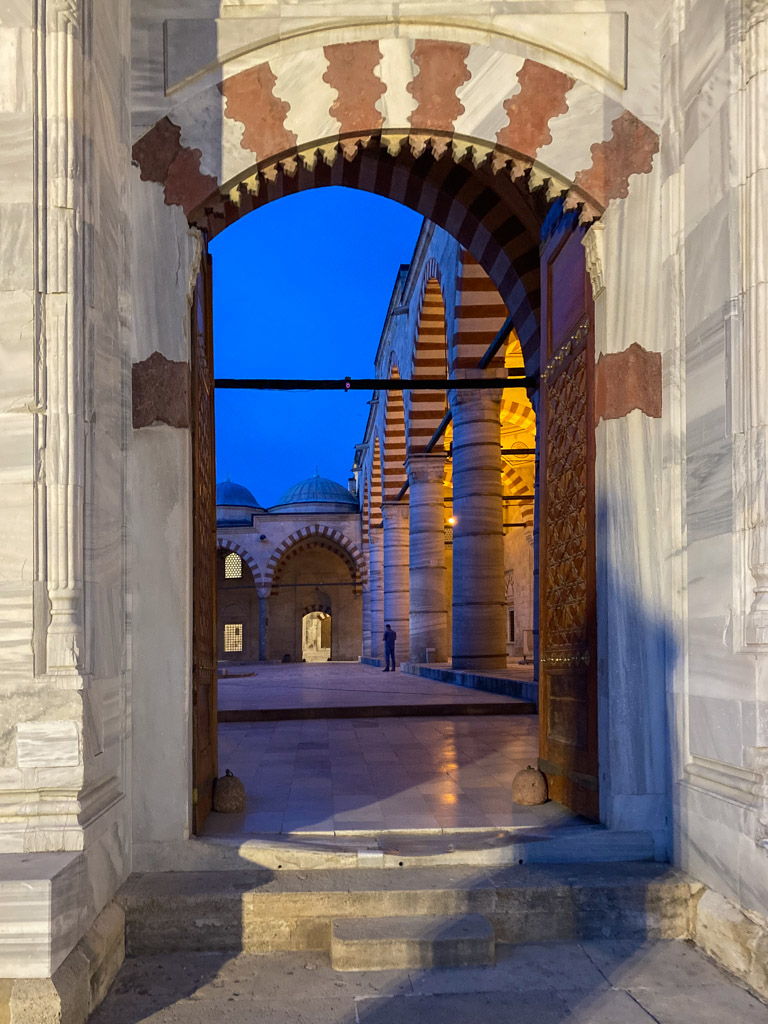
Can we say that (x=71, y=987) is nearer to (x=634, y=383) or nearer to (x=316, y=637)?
(x=634, y=383)

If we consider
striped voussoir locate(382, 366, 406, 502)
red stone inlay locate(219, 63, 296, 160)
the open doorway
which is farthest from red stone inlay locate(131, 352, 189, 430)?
the open doorway

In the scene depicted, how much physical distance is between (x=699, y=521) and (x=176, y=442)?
2.17 m

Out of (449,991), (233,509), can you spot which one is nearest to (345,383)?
(449,991)

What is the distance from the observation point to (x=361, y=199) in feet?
409

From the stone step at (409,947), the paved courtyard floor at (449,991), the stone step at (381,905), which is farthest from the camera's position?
the stone step at (381,905)

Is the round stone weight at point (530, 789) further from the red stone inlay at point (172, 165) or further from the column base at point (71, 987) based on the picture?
the red stone inlay at point (172, 165)

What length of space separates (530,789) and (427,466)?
11.8 meters

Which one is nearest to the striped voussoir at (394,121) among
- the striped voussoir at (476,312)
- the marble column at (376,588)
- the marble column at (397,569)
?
the striped voussoir at (476,312)

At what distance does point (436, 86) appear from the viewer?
3859 millimetres

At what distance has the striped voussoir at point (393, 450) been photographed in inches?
769

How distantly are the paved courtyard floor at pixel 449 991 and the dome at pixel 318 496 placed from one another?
29.1 metres

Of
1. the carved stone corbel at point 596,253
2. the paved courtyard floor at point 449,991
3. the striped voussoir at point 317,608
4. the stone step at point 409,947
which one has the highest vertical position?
the carved stone corbel at point 596,253

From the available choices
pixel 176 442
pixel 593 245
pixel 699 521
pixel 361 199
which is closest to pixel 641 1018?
pixel 699 521

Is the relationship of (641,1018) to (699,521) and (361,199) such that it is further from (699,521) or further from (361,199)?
(361,199)
